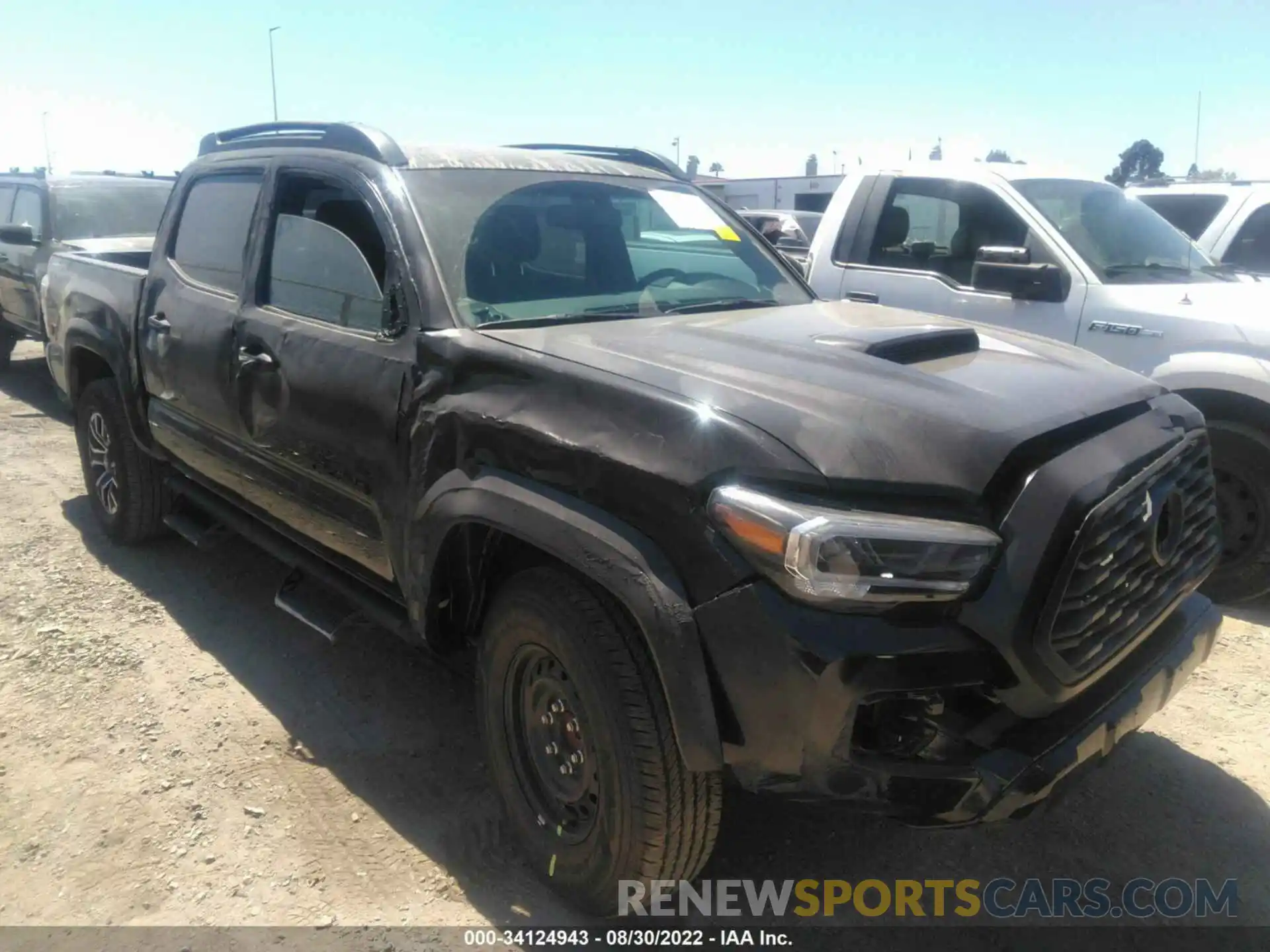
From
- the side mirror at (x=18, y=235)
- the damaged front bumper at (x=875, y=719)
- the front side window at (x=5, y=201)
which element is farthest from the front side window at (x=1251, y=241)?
the front side window at (x=5, y=201)

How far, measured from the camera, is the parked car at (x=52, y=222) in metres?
8.70

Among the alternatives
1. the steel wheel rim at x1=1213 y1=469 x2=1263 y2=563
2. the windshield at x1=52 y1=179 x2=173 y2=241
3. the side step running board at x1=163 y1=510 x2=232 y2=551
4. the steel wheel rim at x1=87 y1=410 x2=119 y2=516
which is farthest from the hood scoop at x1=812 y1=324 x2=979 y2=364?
the windshield at x1=52 y1=179 x2=173 y2=241

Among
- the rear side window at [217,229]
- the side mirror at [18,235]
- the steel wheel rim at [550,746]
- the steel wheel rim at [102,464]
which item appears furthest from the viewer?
the side mirror at [18,235]

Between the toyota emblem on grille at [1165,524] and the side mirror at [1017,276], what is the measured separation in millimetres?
2543

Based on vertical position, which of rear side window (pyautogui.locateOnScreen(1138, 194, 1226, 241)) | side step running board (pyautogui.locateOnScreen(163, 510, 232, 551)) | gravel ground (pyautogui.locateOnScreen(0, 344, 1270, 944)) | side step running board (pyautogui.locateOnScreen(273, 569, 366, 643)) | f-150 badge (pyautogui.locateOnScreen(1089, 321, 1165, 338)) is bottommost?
gravel ground (pyautogui.locateOnScreen(0, 344, 1270, 944))

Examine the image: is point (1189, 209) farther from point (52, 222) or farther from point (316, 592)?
point (52, 222)

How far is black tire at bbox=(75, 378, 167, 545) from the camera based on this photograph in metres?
4.82

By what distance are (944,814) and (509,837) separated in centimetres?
137

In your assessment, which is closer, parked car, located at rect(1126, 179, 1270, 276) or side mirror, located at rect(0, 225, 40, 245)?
parked car, located at rect(1126, 179, 1270, 276)

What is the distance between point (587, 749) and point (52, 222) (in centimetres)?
878

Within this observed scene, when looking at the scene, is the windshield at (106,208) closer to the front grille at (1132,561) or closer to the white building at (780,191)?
the front grille at (1132,561)

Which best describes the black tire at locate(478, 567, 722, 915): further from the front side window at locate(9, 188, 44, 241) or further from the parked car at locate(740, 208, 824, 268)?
the front side window at locate(9, 188, 44, 241)

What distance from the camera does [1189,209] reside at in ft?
22.4
